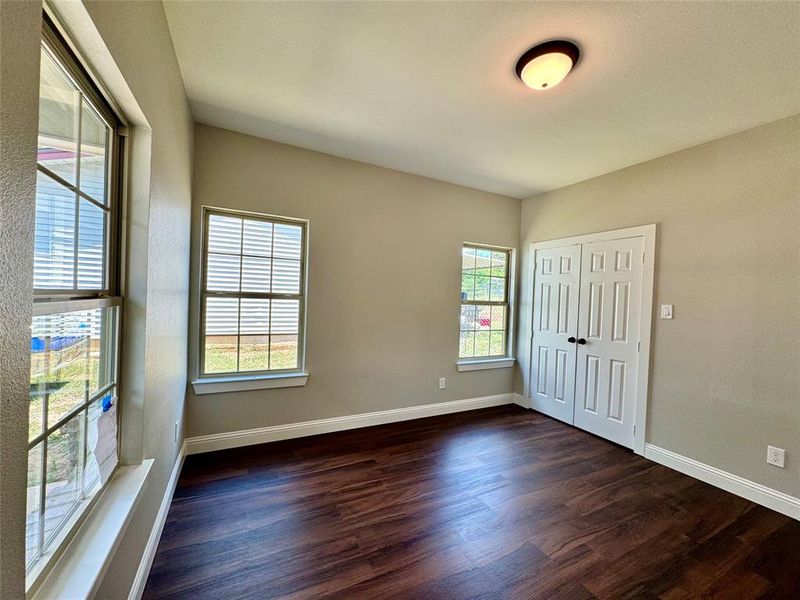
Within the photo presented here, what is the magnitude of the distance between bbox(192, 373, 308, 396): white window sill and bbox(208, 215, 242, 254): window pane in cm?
108

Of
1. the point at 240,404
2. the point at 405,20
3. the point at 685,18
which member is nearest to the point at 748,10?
the point at 685,18

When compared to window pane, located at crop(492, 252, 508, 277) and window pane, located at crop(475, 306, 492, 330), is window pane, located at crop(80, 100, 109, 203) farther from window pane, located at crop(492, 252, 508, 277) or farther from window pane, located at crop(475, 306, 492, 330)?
window pane, located at crop(492, 252, 508, 277)

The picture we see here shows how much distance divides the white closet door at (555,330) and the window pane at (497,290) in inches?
15.6

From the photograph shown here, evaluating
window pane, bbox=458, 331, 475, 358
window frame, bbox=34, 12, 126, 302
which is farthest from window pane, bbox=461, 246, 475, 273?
window frame, bbox=34, 12, 126, 302

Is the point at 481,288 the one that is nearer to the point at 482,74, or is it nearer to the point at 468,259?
the point at 468,259

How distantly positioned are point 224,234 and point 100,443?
191 centimetres

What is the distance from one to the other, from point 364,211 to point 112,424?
2491 mm

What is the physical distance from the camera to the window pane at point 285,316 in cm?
289

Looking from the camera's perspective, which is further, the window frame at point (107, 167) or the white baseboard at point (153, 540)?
the white baseboard at point (153, 540)

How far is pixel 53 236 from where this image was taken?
892mm

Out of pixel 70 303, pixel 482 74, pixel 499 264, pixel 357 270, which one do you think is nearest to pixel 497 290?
pixel 499 264

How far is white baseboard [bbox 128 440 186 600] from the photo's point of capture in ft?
4.42

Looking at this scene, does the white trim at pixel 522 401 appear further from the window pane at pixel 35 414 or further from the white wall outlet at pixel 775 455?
the window pane at pixel 35 414

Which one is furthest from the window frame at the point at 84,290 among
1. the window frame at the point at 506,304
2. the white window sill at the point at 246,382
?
the window frame at the point at 506,304
